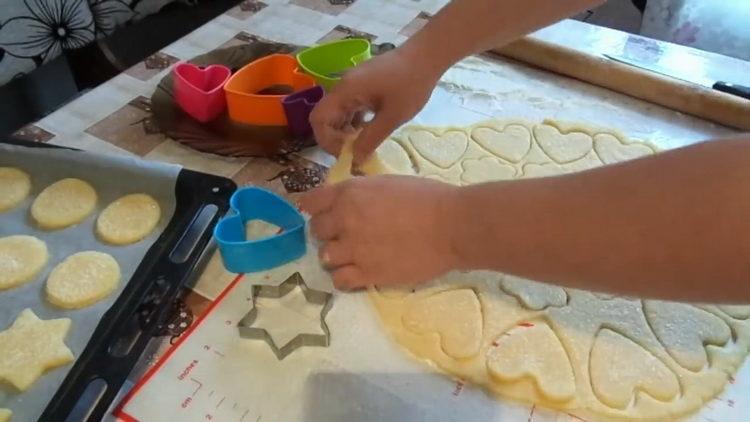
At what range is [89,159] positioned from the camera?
2.71 ft

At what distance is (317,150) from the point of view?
2.98 feet

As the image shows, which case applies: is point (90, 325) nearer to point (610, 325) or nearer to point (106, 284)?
point (106, 284)

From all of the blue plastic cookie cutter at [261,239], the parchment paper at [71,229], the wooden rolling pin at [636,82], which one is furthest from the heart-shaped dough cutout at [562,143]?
Result: the parchment paper at [71,229]

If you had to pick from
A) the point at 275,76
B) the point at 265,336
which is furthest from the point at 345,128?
the point at 265,336

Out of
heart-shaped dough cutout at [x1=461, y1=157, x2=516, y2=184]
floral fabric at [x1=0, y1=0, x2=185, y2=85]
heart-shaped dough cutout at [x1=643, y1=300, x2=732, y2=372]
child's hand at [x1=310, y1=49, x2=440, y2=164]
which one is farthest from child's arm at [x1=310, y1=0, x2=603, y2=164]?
floral fabric at [x1=0, y1=0, x2=185, y2=85]

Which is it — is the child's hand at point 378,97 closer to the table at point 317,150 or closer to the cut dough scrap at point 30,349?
the table at point 317,150

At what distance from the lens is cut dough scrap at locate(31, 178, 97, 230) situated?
0.78 m

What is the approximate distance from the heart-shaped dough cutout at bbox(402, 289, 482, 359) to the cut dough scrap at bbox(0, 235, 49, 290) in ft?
1.29

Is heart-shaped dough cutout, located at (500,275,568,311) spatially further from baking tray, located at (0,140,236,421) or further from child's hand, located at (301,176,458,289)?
baking tray, located at (0,140,236,421)

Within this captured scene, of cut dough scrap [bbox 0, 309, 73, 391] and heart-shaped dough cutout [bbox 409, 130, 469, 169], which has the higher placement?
heart-shaped dough cutout [bbox 409, 130, 469, 169]

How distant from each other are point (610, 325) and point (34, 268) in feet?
1.94

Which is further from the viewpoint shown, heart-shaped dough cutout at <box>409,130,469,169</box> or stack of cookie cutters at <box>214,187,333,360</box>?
heart-shaped dough cutout at <box>409,130,469,169</box>

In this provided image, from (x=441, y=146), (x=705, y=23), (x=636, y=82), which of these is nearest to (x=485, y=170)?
(x=441, y=146)

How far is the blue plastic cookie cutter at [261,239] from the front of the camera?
727 mm
